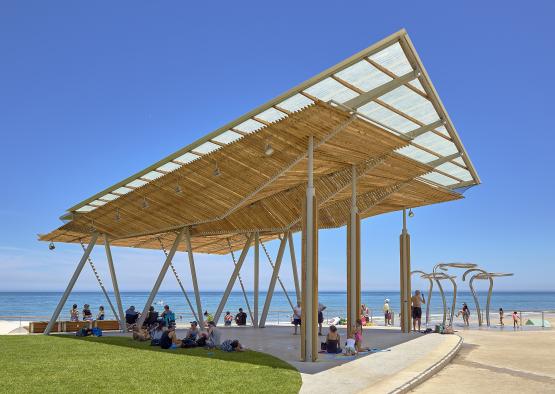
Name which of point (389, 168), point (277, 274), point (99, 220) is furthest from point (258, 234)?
point (389, 168)

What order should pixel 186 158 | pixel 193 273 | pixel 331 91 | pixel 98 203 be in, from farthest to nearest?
pixel 193 273 < pixel 98 203 < pixel 186 158 < pixel 331 91

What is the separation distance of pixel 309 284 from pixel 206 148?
185 inches

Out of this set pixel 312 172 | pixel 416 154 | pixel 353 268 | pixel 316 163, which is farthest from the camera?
pixel 416 154

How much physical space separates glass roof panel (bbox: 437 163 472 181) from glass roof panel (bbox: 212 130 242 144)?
7.54 meters

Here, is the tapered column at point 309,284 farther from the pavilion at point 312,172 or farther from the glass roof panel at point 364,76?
the glass roof panel at point 364,76

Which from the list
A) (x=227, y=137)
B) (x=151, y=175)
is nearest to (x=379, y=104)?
(x=227, y=137)

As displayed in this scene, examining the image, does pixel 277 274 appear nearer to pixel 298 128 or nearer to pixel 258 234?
pixel 258 234

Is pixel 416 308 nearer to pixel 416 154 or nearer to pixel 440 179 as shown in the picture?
pixel 440 179

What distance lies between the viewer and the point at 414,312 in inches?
850

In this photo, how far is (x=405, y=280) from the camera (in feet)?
67.5

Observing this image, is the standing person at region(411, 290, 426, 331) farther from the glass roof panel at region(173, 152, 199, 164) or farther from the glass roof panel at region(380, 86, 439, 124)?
the glass roof panel at region(173, 152, 199, 164)

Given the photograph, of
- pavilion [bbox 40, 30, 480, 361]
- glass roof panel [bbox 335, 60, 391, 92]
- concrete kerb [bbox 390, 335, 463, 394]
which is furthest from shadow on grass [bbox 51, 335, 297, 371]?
glass roof panel [bbox 335, 60, 391, 92]

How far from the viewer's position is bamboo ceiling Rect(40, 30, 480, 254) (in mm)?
12078

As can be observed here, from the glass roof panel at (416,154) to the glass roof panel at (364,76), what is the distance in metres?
4.48
